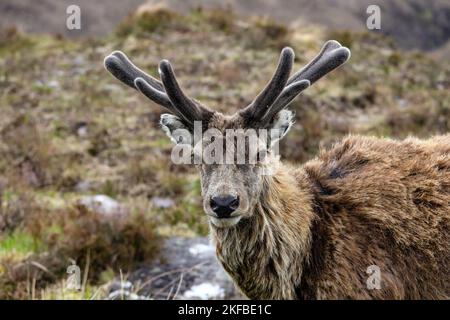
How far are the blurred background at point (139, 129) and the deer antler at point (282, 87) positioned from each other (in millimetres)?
2510

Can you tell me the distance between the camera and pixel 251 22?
2127 centimetres

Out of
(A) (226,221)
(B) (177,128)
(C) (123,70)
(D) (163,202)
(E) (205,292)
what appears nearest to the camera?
(A) (226,221)

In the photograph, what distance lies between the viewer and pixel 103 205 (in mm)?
8867

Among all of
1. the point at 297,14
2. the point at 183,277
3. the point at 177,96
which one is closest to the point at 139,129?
the point at 183,277

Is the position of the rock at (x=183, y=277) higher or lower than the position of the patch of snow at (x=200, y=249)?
lower

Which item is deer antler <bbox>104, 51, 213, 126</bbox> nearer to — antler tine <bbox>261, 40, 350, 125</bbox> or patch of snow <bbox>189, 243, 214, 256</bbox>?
antler tine <bbox>261, 40, 350, 125</bbox>

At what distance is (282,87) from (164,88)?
925 mm

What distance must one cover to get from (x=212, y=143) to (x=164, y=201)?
498 centimetres

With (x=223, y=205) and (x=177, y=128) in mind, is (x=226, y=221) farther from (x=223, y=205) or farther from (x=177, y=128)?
(x=177, y=128)

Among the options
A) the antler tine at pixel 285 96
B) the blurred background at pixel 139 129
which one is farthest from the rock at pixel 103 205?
the antler tine at pixel 285 96

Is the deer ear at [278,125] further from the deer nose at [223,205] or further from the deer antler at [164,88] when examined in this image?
the deer nose at [223,205]

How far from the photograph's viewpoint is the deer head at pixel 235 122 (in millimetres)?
4398

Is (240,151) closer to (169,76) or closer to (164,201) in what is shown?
(169,76)

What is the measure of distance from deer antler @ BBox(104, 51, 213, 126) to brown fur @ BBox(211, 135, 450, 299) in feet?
2.56
